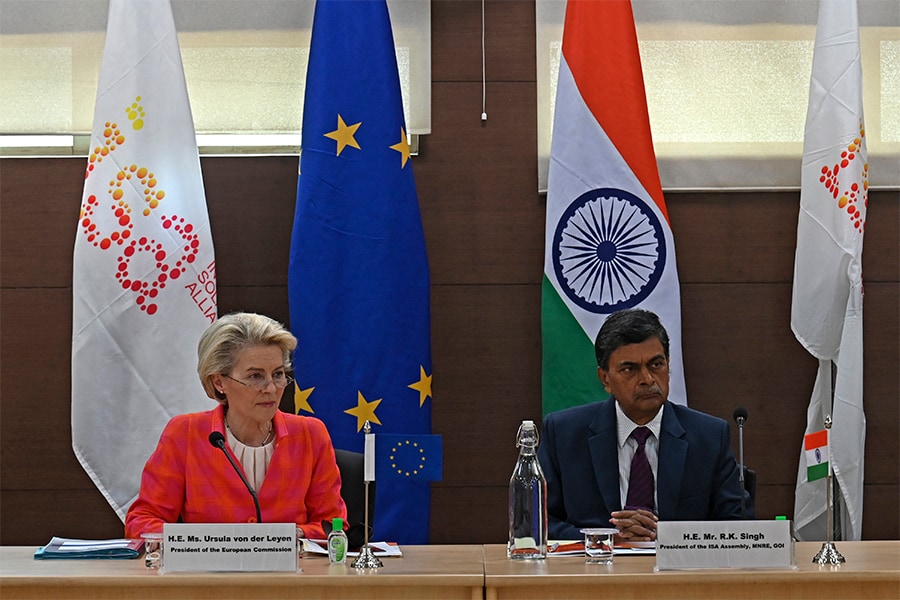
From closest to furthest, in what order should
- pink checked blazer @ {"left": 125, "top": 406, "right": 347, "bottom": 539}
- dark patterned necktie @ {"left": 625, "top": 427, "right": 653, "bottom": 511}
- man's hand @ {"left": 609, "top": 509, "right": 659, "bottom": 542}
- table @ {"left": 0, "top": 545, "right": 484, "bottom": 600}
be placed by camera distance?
table @ {"left": 0, "top": 545, "right": 484, "bottom": 600} → man's hand @ {"left": 609, "top": 509, "right": 659, "bottom": 542} → pink checked blazer @ {"left": 125, "top": 406, "right": 347, "bottom": 539} → dark patterned necktie @ {"left": 625, "top": 427, "right": 653, "bottom": 511}

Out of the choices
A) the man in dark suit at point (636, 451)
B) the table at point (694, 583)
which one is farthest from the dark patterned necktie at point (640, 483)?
the table at point (694, 583)

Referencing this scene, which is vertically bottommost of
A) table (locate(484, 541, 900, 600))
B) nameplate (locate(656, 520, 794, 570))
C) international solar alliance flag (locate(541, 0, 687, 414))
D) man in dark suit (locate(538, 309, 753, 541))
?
table (locate(484, 541, 900, 600))

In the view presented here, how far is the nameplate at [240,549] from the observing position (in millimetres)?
2135

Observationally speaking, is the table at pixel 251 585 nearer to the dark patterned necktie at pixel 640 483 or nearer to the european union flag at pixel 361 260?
the dark patterned necktie at pixel 640 483

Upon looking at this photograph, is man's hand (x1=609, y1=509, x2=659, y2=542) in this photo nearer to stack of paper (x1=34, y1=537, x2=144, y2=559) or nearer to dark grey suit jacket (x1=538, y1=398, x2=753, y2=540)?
dark grey suit jacket (x1=538, y1=398, x2=753, y2=540)

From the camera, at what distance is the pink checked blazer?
268 cm

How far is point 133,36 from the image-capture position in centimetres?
375

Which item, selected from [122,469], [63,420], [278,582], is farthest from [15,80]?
[278,582]

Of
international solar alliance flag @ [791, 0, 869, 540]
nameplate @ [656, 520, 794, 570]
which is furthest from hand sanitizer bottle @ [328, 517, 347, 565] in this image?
international solar alliance flag @ [791, 0, 869, 540]

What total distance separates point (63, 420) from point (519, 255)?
192 centimetres

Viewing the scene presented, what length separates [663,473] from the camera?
297cm

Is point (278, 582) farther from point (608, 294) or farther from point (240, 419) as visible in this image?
point (608, 294)

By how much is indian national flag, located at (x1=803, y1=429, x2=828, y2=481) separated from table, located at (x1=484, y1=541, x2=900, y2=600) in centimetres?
24

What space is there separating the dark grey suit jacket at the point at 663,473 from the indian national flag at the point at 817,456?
0.56 m
